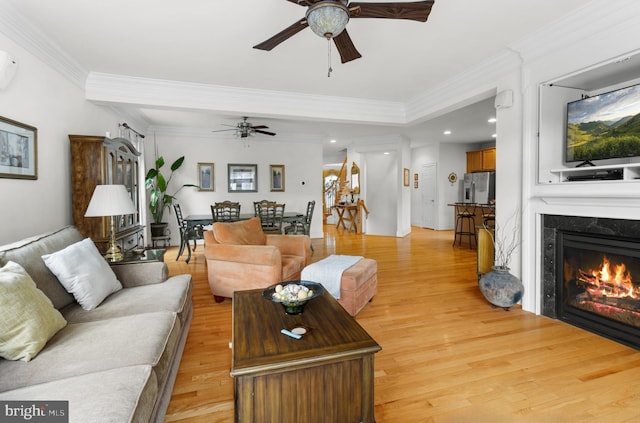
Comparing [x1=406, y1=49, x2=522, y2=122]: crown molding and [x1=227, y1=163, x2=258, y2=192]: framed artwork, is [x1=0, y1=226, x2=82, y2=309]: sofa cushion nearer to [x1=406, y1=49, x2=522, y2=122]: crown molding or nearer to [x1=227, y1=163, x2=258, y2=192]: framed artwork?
[x1=406, y1=49, x2=522, y2=122]: crown molding

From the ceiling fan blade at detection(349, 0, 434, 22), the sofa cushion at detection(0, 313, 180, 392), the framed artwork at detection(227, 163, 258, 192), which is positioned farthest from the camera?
the framed artwork at detection(227, 163, 258, 192)

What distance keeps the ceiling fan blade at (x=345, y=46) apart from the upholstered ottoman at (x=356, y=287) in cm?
188

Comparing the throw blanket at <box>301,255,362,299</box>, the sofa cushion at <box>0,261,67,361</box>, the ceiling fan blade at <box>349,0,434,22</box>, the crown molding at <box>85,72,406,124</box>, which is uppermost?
the crown molding at <box>85,72,406,124</box>

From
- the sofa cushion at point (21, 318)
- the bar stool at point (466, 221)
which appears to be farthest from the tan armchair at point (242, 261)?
the bar stool at point (466, 221)

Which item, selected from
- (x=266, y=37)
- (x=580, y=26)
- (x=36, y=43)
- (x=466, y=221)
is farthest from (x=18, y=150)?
(x=466, y=221)

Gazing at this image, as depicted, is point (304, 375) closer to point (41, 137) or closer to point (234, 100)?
point (41, 137)

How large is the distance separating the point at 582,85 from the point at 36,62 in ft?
16.4

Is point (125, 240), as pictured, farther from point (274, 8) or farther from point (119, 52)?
point (274, 8)

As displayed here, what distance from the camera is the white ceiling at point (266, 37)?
8.07ft

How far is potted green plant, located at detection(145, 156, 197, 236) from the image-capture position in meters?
6.16

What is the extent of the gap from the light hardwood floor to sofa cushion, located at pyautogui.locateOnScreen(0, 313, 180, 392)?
1.47 ft

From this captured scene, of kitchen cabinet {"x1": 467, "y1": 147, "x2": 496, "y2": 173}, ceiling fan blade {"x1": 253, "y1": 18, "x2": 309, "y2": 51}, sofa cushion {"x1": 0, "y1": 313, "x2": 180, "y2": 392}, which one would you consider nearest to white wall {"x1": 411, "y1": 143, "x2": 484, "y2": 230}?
kitchen cabinet {"x1": 467, "y1": 147, "x2": 496, "y2": 173}

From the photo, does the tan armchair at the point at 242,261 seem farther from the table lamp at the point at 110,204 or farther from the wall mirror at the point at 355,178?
the wall mirror at the point at 355,178

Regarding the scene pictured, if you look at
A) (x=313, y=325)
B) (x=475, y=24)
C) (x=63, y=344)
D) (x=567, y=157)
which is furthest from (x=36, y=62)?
(x=567, y=157)
